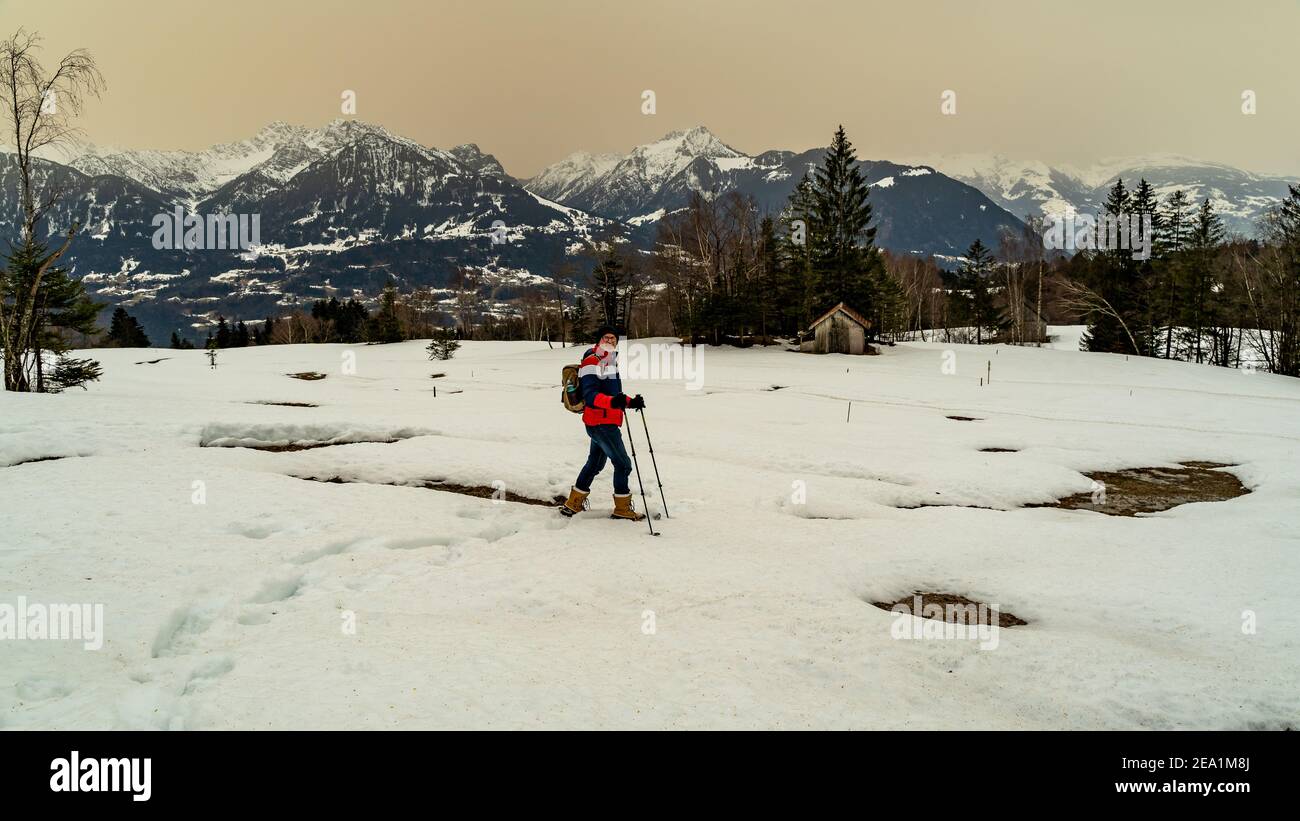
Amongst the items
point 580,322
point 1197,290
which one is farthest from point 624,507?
point 1197,290

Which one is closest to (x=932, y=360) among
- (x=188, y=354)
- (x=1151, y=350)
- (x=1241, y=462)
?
(x=1151, y=350)

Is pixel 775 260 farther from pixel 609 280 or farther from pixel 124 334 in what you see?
pixel 124 334

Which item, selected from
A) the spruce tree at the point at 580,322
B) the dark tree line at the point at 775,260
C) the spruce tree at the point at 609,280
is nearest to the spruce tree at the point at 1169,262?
the dark tree line at the point at 775,260

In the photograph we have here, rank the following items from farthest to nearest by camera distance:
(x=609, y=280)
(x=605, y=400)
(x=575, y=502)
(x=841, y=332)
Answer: (x=609, y=280) < (x=841, y=332) < (x=575, y=502) < (x=605, y=400)

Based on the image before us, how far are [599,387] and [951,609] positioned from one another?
561 cm

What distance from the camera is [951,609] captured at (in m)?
7.12

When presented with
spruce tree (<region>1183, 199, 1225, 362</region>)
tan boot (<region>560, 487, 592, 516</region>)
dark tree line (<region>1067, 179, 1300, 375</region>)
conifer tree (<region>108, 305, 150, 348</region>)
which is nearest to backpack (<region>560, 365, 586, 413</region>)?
tan boot (<region>560, 487, 592, 516</region>)

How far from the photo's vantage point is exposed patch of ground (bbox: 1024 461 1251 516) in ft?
40.6

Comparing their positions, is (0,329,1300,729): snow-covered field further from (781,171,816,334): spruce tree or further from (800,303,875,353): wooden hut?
(781,171,816,334): spruce tree

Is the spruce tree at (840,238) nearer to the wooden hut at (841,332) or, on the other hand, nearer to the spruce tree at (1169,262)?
the wooden hut at (841,332)

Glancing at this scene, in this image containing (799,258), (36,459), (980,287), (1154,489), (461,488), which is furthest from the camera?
(980,287)
